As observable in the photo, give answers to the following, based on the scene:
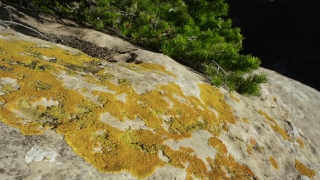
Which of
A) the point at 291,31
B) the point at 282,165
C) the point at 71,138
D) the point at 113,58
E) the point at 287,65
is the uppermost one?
the point at 71,138

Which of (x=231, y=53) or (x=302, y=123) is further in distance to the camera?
(x=302, y=123)

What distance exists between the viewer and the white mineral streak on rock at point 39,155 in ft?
7.00

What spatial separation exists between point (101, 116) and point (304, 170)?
2.92 metres

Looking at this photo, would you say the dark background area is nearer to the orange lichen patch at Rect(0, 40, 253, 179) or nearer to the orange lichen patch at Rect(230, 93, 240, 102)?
the orange lichen patch at Rect(230, 93, 240, 102)

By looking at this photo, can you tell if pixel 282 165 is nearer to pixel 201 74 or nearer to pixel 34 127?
pixel 201 74

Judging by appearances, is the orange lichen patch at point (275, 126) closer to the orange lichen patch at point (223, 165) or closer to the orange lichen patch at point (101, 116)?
the orange lichen patch at point (101, 116)

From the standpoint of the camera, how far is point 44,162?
7.02ft

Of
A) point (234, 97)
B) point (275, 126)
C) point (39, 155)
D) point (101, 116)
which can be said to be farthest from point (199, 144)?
point (275, 126)

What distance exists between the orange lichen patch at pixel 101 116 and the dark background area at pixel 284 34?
51.2ft

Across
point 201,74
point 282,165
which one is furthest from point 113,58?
point 282,165

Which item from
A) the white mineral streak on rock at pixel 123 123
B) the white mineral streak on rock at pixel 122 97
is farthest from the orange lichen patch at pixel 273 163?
the white mineral streak on rock at pixel 122 97

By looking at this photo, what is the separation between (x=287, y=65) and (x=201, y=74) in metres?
15.1

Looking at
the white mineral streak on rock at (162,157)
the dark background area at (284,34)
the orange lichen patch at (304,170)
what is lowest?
the dark background area at (284,34)

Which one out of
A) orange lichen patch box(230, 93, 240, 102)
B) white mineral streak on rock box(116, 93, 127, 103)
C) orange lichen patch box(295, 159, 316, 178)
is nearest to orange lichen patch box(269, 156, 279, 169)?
orange lichen patch box(295, 159, 316, 178)
